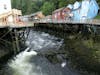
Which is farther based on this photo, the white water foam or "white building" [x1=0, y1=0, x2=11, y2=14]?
"white building" [x1=0, y1=0, x2=11, y2=14]

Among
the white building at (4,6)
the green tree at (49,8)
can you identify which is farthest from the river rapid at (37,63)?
the green tree at (49,8)

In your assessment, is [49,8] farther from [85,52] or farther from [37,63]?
[37,63]

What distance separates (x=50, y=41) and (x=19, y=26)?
9.38 metres

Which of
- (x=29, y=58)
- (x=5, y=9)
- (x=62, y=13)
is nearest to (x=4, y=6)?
(x=5, y=9)

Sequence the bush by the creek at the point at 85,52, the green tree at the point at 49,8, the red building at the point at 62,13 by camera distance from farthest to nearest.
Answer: the green tree at the point at 49,8
the red building at the point at 62,13
the bush by the creek at the point at 85,52

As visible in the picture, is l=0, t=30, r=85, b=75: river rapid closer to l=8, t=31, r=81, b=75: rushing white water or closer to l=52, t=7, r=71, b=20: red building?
l=8, t=31, r=81, b=75: rushing white water

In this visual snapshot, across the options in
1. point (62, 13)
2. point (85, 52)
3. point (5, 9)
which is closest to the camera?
point (85, 52)

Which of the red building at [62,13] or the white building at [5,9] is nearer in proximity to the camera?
the white building at [5,9]

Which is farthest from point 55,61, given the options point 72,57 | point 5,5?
point 5,5

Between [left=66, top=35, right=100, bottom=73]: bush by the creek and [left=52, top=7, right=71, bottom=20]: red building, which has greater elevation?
[left=52, top=7, right=71, bottom=20]: red building

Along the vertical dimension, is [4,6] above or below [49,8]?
below

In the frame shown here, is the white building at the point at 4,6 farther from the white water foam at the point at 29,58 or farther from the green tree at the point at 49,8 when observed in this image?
the green tree at the point at 49,8

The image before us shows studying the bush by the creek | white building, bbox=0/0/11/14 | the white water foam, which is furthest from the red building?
white building, bbox=0/0/11/14

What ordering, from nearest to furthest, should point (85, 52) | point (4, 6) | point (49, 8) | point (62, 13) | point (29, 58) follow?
point (29, 58), point (85, 52), point (4, 6), point (62, 13), point (49, 8)
